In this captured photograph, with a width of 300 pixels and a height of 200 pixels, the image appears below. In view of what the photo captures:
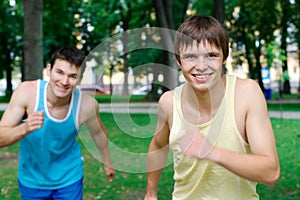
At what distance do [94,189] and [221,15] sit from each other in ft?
35.4

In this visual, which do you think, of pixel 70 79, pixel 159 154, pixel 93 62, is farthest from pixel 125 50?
pixel 70 79

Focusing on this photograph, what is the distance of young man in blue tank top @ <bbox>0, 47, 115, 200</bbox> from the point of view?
371cm

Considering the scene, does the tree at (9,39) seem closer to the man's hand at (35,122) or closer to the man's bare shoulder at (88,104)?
the man's bare shoulder at (88,104)

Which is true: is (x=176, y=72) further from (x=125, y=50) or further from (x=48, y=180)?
(x=48, y=180)

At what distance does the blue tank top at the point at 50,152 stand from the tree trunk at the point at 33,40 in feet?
26.5

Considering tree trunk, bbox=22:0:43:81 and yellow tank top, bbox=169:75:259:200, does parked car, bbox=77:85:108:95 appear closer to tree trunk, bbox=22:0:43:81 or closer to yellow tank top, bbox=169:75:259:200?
yellow tank top, bbox=169:75:259:200

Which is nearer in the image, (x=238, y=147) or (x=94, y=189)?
(x=238, y=147)

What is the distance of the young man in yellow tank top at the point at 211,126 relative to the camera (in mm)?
2158

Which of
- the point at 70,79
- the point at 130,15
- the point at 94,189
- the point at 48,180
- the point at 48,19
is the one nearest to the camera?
the point at 70,79

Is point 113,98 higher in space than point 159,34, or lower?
lower

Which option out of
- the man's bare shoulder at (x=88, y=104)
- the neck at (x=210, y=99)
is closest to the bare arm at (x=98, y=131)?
the man's bare shoulder at (x=88, y=104)

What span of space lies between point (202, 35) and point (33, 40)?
10219 mm

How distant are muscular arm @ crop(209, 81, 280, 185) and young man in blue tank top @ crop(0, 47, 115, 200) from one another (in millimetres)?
1367

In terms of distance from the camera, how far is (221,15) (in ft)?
56.1
